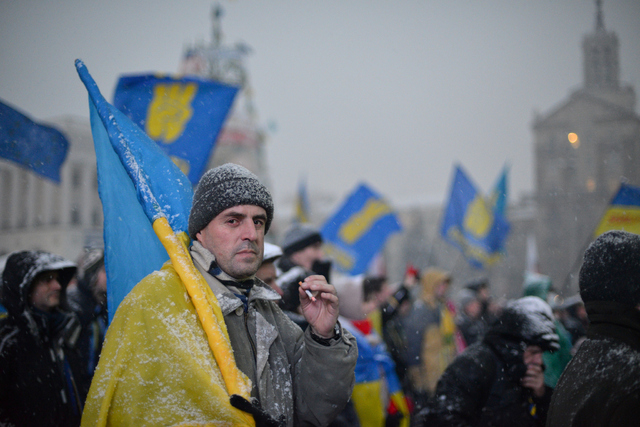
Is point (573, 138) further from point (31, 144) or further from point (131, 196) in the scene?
point (31, 144)

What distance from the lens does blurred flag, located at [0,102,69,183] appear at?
3672 millimetres

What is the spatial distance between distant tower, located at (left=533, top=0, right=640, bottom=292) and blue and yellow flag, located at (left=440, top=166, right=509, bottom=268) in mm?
33799

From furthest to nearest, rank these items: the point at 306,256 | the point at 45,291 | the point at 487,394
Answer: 1. the point at 306,256
2. the point at 45,291
3. the point at 487,394

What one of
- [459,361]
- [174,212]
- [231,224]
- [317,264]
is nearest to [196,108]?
[317,264]

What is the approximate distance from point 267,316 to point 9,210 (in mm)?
27684

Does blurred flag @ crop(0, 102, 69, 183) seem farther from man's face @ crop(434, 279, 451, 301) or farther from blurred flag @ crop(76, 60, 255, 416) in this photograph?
man's face @ crop(434, 279, 451, 301)

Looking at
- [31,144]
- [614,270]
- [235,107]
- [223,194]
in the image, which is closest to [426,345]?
[614,270]

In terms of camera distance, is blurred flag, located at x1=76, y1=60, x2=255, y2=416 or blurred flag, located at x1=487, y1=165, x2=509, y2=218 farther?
blurred flag, located at x1=487, y1=165, x2=509, y2=218

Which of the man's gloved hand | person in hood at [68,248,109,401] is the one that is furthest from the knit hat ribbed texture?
person in hood at [68,248,109,401]

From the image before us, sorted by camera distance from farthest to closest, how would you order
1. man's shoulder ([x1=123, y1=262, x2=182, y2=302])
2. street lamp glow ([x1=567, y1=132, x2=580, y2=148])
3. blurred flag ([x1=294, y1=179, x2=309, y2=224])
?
1. blurred flag ([x1=294, y1=179, x2=309, y2=224])
2. street lamp glow ([x1=567, y1=132, x2=580, y2=148])
3. man's shoulder ([x1=123, y1=262, x2=182, y2=302])

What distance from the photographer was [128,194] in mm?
2336

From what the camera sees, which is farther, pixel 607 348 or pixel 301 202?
pixel 301 202

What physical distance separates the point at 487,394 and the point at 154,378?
1896mm

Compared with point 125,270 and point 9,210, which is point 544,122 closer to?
point 9,210
